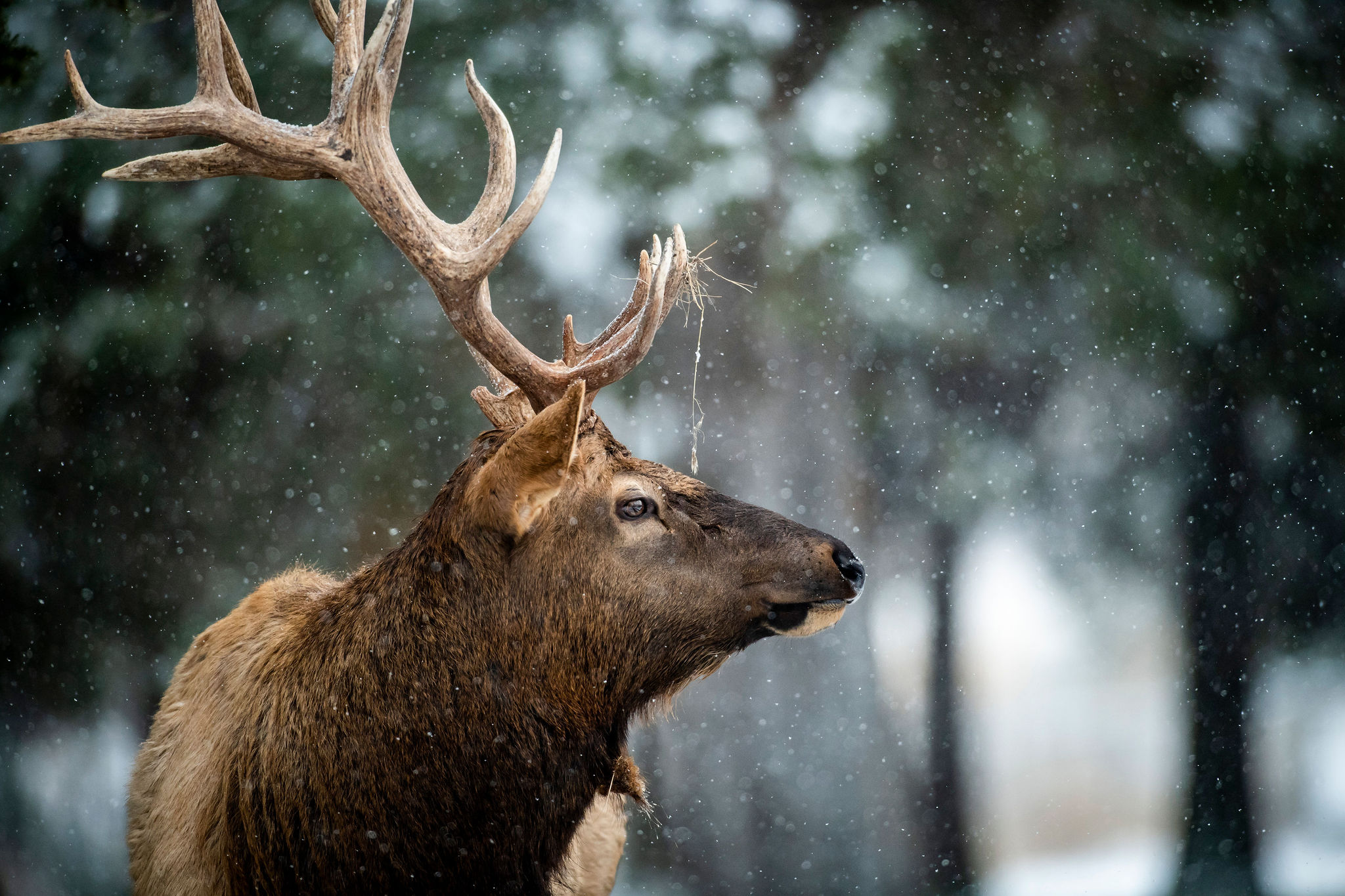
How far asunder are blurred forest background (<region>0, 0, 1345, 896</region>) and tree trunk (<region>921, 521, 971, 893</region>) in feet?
0.06

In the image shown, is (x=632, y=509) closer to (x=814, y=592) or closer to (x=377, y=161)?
(x=814, y=592)

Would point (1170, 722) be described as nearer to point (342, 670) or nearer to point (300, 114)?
point (342, 670)

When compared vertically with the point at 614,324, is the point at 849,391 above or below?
below

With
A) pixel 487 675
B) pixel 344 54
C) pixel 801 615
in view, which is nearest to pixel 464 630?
pixel 487 675

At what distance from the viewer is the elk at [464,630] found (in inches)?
73.6

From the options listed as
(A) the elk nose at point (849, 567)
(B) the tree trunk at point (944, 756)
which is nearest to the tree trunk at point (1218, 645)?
(B) the tree trunk at point (944, 756)

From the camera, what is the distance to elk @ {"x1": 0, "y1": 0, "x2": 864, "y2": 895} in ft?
6.13

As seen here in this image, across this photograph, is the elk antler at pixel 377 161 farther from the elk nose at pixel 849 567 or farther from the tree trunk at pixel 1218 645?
the tree trunk at pixel 1218 645

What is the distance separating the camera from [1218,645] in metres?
3.88

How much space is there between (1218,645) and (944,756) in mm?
1339

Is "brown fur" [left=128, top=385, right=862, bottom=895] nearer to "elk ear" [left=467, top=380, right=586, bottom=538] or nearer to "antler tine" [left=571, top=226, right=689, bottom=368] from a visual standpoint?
"elk ear" [left=467, top=380, right=586, bottom=538]

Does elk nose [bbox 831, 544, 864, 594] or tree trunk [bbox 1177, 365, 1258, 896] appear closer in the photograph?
elk nose [bbox 831, 544, 864, 594]

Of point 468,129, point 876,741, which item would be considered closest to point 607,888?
point 876,741

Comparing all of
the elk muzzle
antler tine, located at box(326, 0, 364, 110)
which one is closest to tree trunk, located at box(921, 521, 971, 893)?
the elk muzzle
